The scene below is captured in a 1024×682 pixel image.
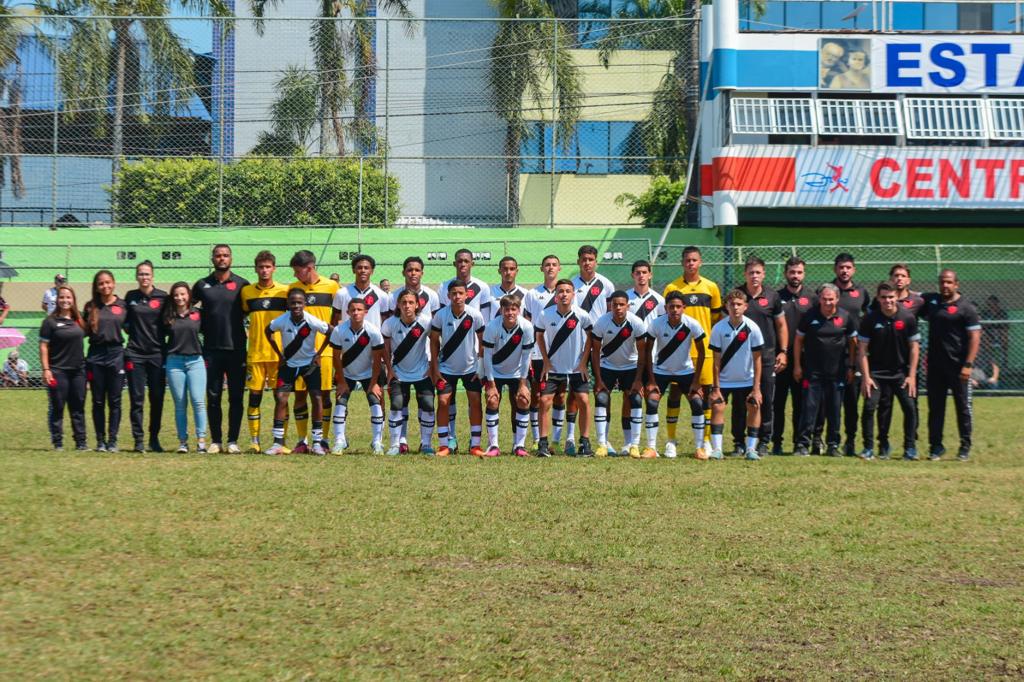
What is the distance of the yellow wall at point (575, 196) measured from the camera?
26.1 m

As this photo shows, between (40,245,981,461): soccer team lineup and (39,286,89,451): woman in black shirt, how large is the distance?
0.02 meters

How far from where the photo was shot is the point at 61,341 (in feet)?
43.4

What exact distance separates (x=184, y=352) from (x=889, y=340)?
7903mm

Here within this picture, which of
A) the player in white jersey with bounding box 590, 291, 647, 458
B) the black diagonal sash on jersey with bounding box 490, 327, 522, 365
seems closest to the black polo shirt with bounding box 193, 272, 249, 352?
the black diagonal sash on jersey with bounding box 490, 327, 522, 365

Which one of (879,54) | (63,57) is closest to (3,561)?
(63,57)

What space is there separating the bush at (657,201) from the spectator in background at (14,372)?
1377cm

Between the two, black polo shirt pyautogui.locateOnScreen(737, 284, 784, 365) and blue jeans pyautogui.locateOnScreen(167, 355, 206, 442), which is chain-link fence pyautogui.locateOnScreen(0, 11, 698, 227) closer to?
black polo shirt pyautogui.locateOnScreen(737, 284, 784, 365)

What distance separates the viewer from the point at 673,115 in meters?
26.2

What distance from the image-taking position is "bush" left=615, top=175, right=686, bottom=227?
29.5 metres

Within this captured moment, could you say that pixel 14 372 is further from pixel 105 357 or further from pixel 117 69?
pixel 105 357

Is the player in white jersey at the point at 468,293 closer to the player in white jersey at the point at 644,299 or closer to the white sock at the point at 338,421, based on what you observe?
the white sock at the point at 338,421

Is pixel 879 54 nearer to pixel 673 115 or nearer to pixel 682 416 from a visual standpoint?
pixel 673 115

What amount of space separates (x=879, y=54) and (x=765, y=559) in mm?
19878

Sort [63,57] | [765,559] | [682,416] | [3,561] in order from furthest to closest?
1. [63,57]
2. [682,416]
3. [765,559]
4. [3,561]
